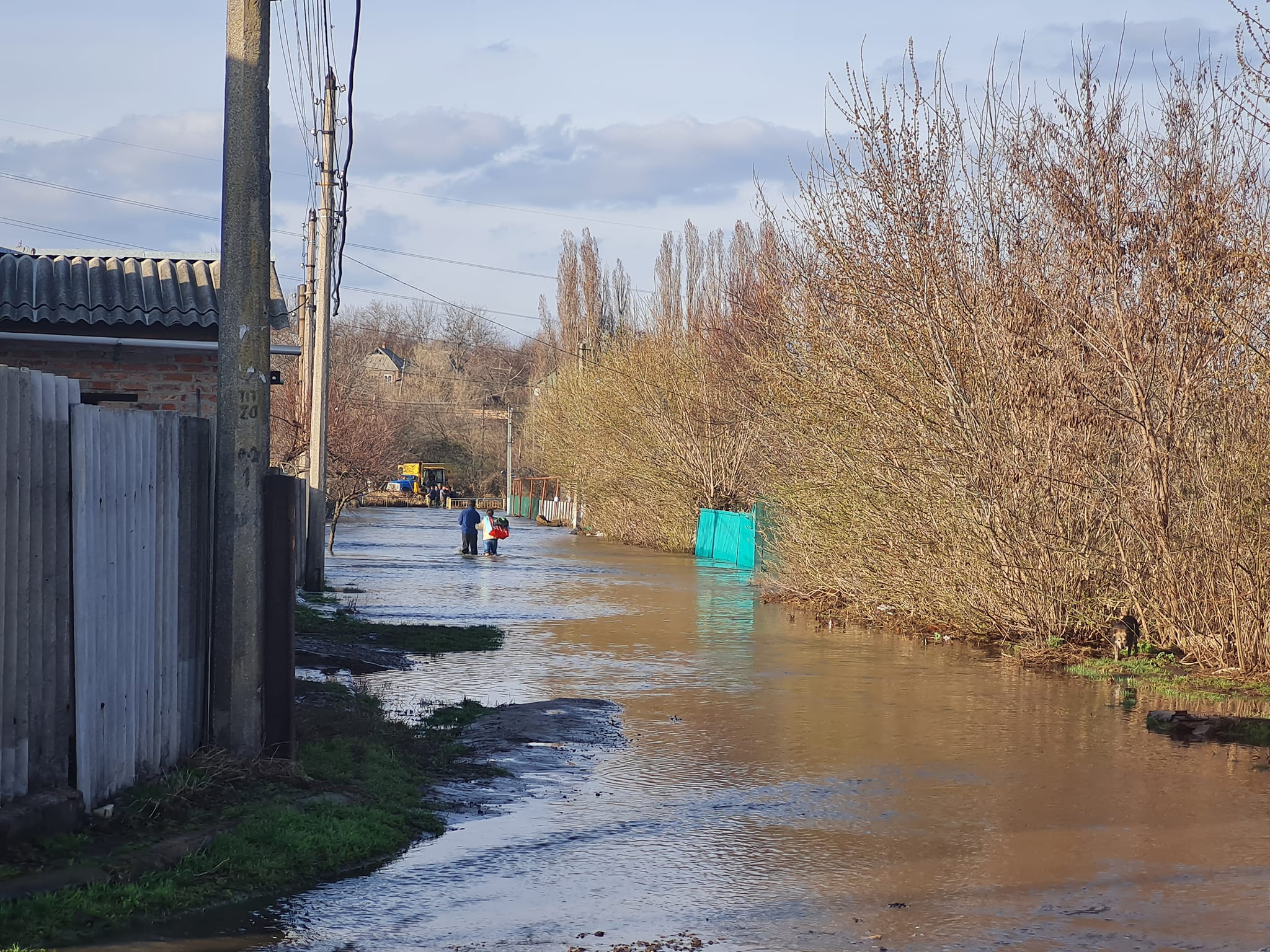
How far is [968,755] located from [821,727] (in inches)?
52.3

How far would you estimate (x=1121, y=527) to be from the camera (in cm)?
1349

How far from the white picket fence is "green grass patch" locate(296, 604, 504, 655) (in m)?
6.78

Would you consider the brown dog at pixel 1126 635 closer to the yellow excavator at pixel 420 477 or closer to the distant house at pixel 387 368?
the yellow excavator at pixel 420 477

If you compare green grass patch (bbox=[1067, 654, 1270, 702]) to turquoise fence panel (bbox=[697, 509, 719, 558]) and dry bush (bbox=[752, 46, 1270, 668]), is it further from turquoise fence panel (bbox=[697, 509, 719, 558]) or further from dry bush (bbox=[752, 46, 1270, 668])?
turquoise fence panel (bbox=[697, 509, 719, 558])

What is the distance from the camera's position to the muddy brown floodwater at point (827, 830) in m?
5.27

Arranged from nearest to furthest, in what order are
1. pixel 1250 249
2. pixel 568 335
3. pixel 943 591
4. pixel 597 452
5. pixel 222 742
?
1. pixel 222 742
2. pixel 1250 249
3. pixel 943 591
4. pixel 597 452
5. pixel 568 335

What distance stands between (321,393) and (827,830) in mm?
16662

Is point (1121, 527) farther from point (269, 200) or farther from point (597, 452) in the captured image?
point (597, 452)

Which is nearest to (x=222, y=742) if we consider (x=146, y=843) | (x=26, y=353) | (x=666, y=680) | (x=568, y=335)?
(x=146, y=843)

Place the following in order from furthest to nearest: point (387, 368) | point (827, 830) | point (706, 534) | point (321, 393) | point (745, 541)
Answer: point (387, 368)
point (706, 534)
point (745, 541)
point (321, 393)
point (827, 830)

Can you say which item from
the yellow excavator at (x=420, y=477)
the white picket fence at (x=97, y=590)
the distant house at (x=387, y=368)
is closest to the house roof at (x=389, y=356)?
the distant house at (x=387, y=368)

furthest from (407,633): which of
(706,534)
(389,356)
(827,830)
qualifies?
(389,356)

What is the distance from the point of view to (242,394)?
7.25 m

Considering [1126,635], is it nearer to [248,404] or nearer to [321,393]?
[248,404]
